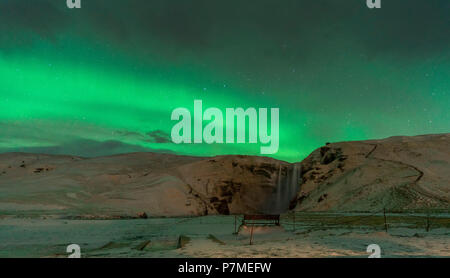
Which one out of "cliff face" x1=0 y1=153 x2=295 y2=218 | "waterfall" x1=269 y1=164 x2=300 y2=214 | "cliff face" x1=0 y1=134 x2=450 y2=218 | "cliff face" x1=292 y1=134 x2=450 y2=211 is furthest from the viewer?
"waterfall" x1=269 y1=164 x2=300 y2=214

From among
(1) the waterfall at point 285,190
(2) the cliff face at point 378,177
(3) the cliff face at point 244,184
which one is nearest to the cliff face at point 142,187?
(3) the cliff face at point 244,184

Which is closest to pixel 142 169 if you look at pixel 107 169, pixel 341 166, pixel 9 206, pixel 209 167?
pixel 107 169

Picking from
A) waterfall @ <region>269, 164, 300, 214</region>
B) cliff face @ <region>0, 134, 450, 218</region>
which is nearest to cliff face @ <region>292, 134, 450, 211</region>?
cliff face @ <region>0, 134, 450, 218</region>

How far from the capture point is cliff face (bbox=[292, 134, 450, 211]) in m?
39.9

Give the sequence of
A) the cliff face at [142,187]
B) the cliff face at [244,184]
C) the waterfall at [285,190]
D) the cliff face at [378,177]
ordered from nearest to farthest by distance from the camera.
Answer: the cliff face at [378,177], the cliff face at [244,184], the cliff face at [142,187], the waterfall at [285,190]

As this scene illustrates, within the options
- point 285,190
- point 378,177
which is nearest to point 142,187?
point 285,190

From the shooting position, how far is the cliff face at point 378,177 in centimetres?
3994

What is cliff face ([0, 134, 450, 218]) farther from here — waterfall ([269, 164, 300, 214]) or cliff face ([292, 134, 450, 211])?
waterfall ([269, 164, 300, 214])

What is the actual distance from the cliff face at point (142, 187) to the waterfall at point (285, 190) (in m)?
0.71

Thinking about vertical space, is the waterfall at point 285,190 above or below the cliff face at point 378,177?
below

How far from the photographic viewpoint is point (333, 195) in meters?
49.8

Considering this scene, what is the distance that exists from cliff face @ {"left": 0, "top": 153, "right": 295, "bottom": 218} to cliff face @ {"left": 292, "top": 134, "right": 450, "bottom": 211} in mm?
14084

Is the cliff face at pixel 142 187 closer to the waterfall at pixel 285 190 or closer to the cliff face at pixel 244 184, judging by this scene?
the cliff face at pixel 244 184

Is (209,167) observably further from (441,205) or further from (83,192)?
(441,205)
